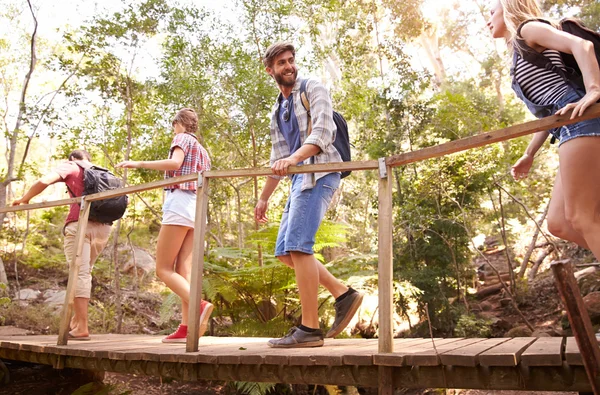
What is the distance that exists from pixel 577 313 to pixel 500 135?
112cm

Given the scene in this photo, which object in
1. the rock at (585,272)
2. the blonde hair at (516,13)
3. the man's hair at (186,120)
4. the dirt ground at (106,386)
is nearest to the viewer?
the blonde hair at (516,13)

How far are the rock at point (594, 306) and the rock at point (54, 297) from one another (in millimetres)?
9380

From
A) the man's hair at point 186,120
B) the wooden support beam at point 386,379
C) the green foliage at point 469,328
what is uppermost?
the man's hair at point 186,120

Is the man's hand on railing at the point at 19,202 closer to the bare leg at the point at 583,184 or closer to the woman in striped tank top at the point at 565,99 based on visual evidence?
the woman in striped tank top at the point at 565,99

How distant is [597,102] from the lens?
2230 millimetres

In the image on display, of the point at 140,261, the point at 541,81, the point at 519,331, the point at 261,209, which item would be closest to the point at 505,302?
the point at 519,331

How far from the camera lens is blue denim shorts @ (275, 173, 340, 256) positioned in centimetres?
332

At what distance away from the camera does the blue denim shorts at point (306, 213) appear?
3.32 meters

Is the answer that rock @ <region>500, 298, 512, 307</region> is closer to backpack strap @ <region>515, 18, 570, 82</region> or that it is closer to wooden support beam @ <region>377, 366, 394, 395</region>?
wooden support beam @ <region>377, 366, 394, 395</region>

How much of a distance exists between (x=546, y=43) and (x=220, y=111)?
813cm

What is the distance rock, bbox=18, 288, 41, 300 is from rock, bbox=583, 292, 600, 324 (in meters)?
10.1

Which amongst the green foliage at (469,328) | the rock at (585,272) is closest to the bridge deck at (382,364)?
the green foliage at (469,328)

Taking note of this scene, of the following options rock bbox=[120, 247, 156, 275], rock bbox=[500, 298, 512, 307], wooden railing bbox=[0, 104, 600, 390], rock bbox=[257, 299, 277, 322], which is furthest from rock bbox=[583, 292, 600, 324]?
rock bbox=[120, 247, 156, 275]

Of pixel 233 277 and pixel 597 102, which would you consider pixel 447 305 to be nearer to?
pixel 233 277
